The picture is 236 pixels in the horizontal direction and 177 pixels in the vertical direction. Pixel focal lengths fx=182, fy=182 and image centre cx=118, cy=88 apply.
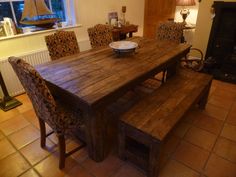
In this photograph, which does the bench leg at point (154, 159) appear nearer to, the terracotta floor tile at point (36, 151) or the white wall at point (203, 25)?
the terracotta floor tile at point (36, 151)

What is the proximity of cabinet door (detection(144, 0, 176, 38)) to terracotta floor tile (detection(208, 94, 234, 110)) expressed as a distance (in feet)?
8.62

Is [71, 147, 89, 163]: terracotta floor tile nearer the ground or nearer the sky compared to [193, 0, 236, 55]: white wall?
nearer the ground

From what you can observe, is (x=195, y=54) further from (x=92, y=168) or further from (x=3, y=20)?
(x=3, y=20)

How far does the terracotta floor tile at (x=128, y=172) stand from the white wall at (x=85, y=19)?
7.12 feet

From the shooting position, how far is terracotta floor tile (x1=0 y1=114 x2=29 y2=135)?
85.9 inches

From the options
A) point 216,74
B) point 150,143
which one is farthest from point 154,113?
point 216,74

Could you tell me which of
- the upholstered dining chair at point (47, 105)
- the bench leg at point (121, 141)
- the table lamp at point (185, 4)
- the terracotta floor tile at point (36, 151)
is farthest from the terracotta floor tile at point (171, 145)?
the table lamp at point (185, 4)

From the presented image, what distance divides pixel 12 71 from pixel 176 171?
2467mm

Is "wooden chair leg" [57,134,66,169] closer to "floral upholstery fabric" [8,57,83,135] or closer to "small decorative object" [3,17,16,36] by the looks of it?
"floral upholstery fabric" [8,57,83,135]

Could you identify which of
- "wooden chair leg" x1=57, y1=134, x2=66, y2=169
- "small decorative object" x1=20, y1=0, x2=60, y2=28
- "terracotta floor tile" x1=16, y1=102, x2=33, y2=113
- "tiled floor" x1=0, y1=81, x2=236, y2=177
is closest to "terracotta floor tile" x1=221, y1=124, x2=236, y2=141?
"tiled floor" x1=0, y1=81, x2=236, y2=177

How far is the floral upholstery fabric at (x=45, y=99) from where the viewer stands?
122cm

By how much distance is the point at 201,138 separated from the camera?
2023 mm

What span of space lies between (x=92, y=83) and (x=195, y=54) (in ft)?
10.2

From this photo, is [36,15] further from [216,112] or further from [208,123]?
[216,112]
